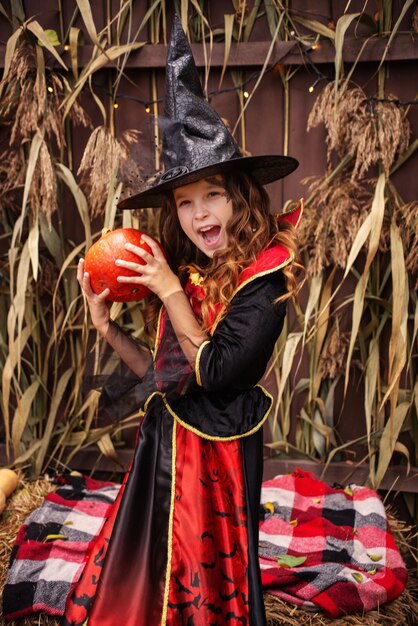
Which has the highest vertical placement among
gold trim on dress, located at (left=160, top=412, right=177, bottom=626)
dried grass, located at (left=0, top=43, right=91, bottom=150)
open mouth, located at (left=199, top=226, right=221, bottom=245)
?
dried grass, located at (left=0, top=43, right=91, bottom=150)

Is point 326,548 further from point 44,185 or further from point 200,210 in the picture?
point 44,185

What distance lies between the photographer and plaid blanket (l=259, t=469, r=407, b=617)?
1.81 meters

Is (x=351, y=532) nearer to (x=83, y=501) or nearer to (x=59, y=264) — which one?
(x=83, y=501)

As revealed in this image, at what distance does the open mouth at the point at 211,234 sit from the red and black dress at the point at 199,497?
0.11 metres

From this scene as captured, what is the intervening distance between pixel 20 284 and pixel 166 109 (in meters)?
1.18

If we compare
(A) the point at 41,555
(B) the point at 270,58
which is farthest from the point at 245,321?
(B) the point at 270,58

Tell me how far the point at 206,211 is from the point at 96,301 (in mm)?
319

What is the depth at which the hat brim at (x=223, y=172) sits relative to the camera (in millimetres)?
1300

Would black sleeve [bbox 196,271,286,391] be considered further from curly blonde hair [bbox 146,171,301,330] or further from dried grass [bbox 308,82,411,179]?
dried grass [bbox 308,82,411,179]

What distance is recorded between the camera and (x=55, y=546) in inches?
79.6

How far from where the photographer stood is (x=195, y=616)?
1.25 meters

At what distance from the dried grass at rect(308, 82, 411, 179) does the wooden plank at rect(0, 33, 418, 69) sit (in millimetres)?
151

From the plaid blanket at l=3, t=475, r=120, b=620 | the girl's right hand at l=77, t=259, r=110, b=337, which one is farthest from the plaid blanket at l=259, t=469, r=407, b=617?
the girl's right hand at l=77, t=259, r=110, b=337

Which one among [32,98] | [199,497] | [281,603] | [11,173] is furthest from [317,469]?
[32,98]
